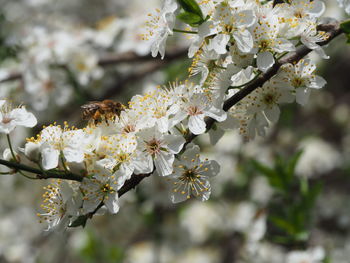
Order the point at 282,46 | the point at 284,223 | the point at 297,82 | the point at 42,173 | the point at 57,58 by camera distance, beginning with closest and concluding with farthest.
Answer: the point at 42,173, the point at 282,46, the point at 297,82, the point at 284,223, the point at 57,58

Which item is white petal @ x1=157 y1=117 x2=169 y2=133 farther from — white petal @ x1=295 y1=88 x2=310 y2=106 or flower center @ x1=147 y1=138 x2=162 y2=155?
white petal @ x1=295 y1=88 x2=310 y2=106

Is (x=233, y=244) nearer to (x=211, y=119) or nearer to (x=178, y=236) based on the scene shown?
(x=178, y=236)

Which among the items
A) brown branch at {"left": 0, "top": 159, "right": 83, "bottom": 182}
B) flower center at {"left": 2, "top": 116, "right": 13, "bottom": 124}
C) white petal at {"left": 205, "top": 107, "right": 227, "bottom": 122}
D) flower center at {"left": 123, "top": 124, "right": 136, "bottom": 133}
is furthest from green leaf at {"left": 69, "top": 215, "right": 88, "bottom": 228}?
white petal at {"left": 205, "top": 107, "right": 227, "bottom": 122}

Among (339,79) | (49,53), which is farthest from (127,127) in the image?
(339,79)

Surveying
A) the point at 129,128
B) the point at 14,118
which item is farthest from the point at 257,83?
the point at 14,118

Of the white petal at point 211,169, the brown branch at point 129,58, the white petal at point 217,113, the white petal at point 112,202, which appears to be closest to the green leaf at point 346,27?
the white petal at point 217,113

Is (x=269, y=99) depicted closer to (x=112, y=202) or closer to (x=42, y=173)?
(x=112, y=202)
